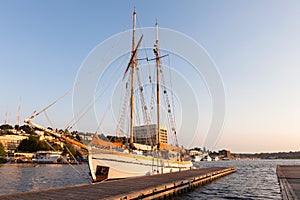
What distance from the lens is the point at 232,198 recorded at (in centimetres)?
2536

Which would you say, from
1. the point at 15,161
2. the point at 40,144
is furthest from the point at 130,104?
the point at 40,144

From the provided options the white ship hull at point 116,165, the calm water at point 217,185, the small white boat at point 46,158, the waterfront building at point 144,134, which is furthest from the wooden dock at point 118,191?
the small white boat at point 46,158

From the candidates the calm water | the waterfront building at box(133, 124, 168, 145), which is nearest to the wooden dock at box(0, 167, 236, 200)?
the calm water

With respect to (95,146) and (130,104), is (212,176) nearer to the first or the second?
(130,104)

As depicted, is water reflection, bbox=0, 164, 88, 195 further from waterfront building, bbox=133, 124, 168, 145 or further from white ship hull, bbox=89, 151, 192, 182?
waterfront building, bbox=133, 124, 168, 145

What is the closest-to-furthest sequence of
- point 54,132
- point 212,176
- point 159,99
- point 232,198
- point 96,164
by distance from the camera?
point 232,198
point 54,132
point 96,164
point 212,176
point 159,99

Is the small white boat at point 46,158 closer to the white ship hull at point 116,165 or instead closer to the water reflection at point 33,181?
the water reflection at point 33,181

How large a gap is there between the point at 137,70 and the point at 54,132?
22.1m

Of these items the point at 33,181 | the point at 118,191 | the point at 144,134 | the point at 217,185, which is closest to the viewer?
the point at 118,191

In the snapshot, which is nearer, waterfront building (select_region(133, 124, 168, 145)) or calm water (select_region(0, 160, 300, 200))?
calm water (select_region(0, 160, 300, 200))

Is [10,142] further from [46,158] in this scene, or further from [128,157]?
[128,157]

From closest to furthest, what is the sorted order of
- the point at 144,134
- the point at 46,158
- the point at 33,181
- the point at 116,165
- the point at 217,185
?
the point at 116,165
the point at 217,185
the point at 33,181
the point at 144,134
the point at 46,158

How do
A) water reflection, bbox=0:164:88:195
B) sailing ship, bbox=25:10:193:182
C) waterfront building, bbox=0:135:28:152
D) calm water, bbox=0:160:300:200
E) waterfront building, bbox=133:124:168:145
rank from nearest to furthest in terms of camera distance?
calm water, bbox=0:160:300:200, sailing ship, bbox=25:10:193:182, water reflection, bbox=0:164:88:195, waterfront building, bbox=133:124:168:145, waterfront building, bbox=0:135:28:152

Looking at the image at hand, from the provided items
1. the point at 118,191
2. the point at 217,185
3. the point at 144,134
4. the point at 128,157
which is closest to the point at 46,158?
the point at 144,134
